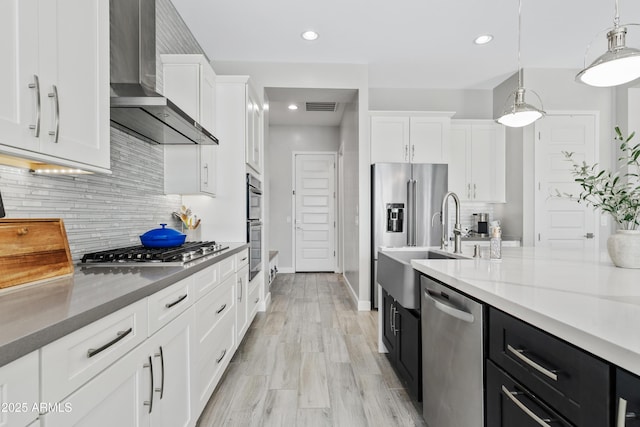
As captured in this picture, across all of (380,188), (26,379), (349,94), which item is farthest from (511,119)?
(26,379)

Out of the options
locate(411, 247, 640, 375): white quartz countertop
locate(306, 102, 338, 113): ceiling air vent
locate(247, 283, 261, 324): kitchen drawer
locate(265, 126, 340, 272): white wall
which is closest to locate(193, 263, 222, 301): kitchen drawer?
locate(247, 283, 261, 324): kitchen drawer

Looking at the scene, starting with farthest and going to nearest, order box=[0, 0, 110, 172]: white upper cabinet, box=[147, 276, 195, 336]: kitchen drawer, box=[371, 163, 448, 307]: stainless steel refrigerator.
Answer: box=[371, 163, 448, 307]: stainless steel refrigerator, box=[147, 276, 195, 336]: kitchen drawer, box=[0, 0, 110, 172]: white upper cabinet

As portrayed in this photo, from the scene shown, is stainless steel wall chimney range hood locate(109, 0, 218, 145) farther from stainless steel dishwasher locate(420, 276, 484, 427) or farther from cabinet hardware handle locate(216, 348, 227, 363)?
stainless steel dishwasher locate(420, 276, 484, 427)

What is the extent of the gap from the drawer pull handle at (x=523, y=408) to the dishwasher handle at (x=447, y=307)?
0.78ft

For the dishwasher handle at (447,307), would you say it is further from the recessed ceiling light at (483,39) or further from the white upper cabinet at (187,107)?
the recessed ceiling light at (483,39)

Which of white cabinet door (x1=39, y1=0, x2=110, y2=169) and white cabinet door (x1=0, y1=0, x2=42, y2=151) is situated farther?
white cabinet door (x1=39, y1=0, x2=110, y2=169)

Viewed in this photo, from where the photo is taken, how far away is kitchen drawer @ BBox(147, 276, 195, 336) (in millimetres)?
1162

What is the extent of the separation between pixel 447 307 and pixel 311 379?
4.34 ft

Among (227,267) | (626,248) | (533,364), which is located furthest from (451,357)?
(227,267)

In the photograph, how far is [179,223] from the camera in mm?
2850

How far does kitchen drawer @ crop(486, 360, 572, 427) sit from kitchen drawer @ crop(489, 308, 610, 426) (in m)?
0.02

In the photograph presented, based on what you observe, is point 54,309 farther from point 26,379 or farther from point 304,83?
point 304,83

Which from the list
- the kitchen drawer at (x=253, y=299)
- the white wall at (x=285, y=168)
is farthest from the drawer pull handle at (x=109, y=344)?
the white wall at (x=285, y=168)

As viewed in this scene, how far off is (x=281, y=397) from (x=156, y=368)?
1.05 m
